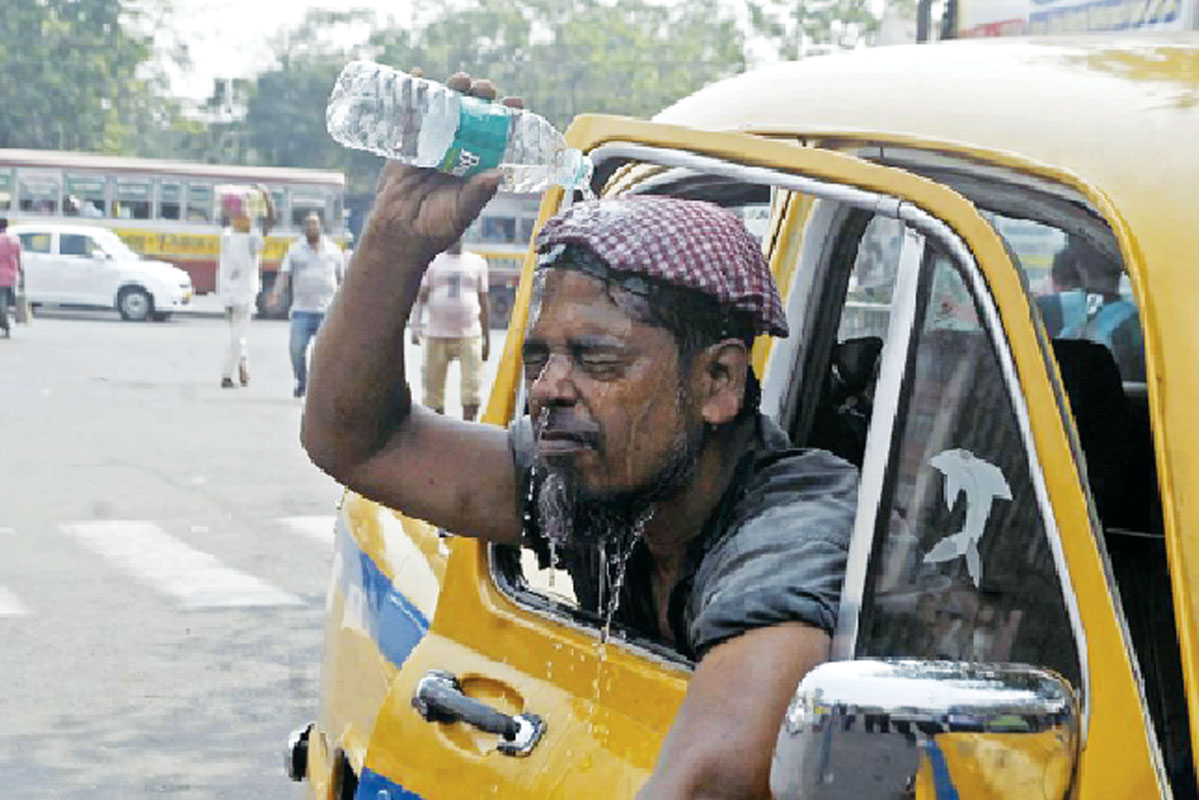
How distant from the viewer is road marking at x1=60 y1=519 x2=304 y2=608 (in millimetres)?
9039

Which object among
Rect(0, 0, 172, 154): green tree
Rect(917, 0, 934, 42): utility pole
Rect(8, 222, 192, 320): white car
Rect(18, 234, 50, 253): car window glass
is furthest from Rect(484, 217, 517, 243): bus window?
Rect(917, 0, 934, 42): utility pole

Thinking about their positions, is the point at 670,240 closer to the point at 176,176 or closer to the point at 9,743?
the point at 9,743

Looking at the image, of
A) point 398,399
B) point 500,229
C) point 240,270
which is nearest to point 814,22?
point 500,229

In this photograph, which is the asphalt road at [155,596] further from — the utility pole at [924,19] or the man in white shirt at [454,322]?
the utility pole at [924,19]

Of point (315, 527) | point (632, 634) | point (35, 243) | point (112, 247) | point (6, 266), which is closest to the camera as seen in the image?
point (632, 634)

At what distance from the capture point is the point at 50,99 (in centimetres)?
6856

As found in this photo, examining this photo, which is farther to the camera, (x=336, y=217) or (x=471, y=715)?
(x=336, y=217)

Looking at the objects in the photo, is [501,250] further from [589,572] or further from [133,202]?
[589,572]

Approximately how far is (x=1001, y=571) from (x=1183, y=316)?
0.31 m

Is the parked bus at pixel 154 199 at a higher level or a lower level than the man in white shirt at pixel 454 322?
lower

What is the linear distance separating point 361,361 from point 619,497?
0.56 meters

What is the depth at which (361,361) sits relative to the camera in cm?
284

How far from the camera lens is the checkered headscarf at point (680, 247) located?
2.33m

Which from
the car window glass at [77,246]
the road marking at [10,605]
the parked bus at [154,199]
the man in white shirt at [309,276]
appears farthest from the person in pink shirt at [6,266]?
the road marking at [10,605]
